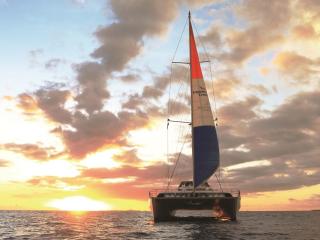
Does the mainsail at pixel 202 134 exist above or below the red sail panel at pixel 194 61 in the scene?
below

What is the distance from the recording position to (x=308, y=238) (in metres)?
38.5

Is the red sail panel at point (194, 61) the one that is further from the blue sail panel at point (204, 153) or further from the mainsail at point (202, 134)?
the blue sail panel at point (204, 153)

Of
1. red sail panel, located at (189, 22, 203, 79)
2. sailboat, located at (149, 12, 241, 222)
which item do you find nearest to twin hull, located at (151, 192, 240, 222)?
sailboat, located at (149, 12, 241, 222)

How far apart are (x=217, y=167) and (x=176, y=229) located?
9656 mm

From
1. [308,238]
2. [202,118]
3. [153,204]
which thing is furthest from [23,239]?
[308,238]

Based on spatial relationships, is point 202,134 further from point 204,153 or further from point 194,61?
point 194,61

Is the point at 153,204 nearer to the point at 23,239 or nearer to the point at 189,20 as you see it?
the point at 23,239

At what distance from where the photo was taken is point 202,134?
47000mm

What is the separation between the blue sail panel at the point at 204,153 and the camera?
4631cm

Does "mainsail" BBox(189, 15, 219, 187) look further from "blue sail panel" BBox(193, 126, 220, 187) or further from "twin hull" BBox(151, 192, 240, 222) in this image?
"twin hull" BBox(151, 192, 240, 222)

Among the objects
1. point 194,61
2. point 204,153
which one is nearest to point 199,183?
point 204,153

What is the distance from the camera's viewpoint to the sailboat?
42.5 metres

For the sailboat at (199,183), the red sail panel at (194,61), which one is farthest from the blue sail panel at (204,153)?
the red sail panel at (194,61)

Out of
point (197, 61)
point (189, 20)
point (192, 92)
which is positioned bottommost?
point (192, 92)
